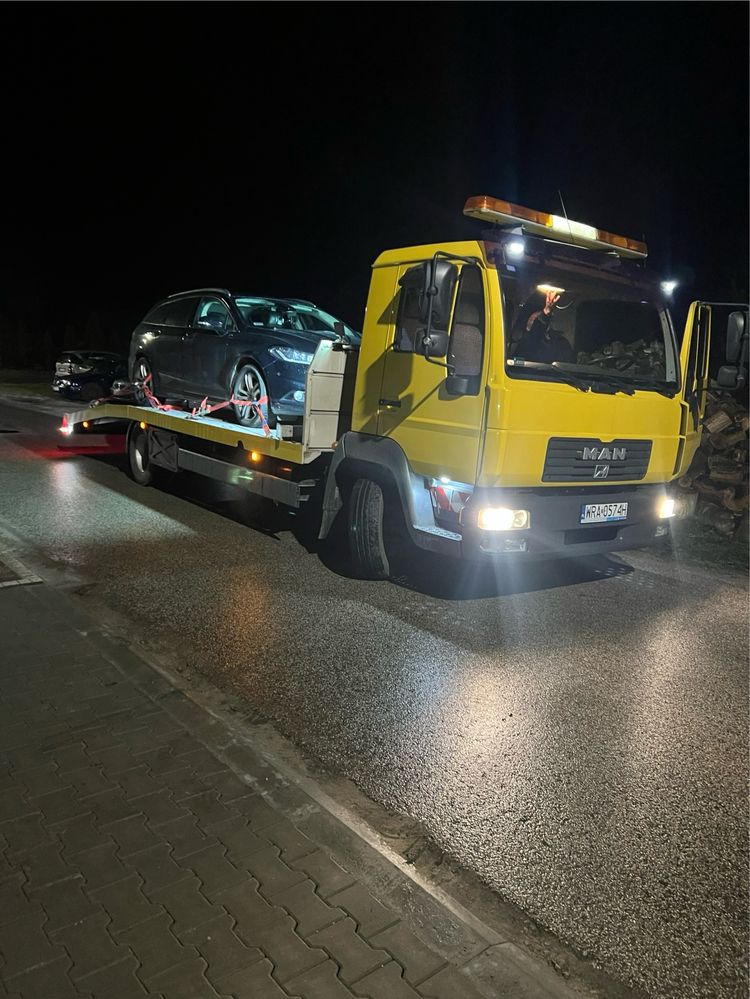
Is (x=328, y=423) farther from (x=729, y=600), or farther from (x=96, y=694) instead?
(x=729, y=600)

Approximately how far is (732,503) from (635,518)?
383 centimetres

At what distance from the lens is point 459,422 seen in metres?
Result: 5.37

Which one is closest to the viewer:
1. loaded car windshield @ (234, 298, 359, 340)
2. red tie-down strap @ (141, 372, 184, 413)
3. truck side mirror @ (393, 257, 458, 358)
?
truck side mirror @ (393, 257, 458, 358)

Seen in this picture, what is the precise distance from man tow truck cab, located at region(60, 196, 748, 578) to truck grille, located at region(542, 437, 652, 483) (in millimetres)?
15

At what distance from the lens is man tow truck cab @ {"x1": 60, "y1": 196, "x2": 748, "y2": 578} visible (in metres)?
5.28

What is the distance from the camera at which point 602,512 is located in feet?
19.3

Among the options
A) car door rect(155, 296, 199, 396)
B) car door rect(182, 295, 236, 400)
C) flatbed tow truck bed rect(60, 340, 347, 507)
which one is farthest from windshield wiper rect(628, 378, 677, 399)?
car door rect(155, 296, 199, 396)

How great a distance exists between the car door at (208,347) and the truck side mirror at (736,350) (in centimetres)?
496

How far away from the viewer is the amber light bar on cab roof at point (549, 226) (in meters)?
5.62

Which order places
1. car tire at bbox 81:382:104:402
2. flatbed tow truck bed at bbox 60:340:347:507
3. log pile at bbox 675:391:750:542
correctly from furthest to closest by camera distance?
car tire at bbox 81:382:104:402
log pile at bbox 675:391:750:542
flatbed tow truck bed at bbox 60:340:347:507

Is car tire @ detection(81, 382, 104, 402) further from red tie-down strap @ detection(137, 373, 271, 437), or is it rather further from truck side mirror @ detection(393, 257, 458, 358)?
truck side mirror @ detection(393, 257, 458, 358)

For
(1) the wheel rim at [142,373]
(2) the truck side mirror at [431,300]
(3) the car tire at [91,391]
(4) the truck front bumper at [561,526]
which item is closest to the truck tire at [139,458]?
(1) the wheel rim at [142,373]

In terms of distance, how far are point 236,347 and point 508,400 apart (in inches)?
160

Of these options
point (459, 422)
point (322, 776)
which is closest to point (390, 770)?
point (322, 776)
